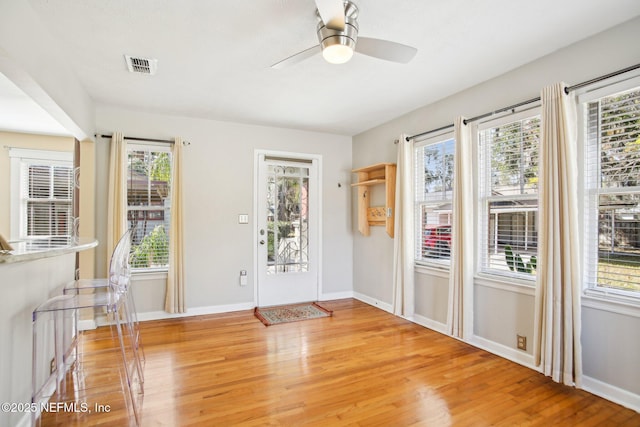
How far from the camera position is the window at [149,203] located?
395cm

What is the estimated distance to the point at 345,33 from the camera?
192cm

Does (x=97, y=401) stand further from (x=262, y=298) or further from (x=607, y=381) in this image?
(x=607, y=381)

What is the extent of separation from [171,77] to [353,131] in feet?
8.77

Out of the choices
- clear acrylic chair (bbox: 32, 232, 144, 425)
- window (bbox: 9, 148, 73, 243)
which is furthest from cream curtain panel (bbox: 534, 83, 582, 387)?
window (bbox: 9, 148, 73, 243)

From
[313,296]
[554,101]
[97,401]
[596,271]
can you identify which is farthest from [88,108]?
[596,271]

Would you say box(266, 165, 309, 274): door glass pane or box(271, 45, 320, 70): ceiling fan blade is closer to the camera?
box(271, 45, 320, 70): ceiling fan blade

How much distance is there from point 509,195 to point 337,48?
2058 mm

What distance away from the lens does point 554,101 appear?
243 centimetres

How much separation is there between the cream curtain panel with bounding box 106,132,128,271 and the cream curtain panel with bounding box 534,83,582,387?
4.16 metres

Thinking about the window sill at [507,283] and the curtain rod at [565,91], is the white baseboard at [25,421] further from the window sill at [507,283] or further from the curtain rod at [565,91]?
the curtain rod at [565,91]

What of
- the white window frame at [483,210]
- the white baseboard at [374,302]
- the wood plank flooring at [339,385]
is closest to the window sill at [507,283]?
the white window frame at [483,210]

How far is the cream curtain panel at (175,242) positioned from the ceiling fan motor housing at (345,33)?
2661mm

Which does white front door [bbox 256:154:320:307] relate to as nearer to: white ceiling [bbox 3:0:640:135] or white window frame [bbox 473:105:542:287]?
white ceiling [bbox 3:0:640:135]

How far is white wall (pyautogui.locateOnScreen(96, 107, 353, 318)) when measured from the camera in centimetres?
392
